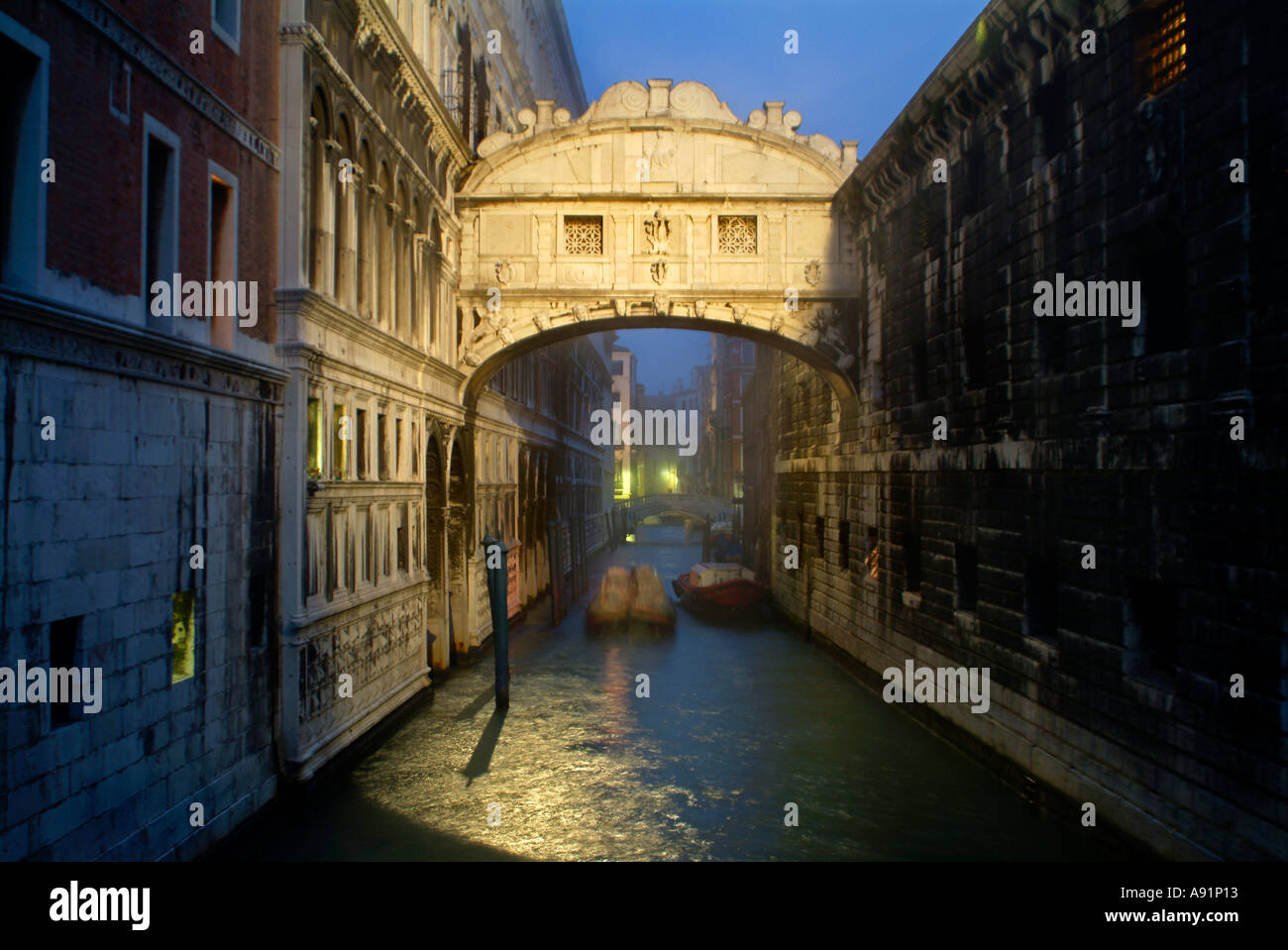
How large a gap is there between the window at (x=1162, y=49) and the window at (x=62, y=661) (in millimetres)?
9388

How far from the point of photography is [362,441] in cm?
1150

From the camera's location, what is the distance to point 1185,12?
7.35 metres

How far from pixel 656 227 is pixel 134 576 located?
11619 mm

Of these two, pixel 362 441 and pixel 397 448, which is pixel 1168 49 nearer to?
pixel 362 441

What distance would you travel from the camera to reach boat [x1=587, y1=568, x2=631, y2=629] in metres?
21.5

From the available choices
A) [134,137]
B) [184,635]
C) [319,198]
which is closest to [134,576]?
[184,635]

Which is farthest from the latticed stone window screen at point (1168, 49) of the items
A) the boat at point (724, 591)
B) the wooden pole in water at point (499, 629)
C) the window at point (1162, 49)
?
the boat at point (724, 591)

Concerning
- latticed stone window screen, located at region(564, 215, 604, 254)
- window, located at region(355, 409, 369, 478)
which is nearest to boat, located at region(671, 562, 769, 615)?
latticed stone window screen, located at region(564, 215, 604, 254)

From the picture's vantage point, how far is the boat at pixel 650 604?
21.6 metres

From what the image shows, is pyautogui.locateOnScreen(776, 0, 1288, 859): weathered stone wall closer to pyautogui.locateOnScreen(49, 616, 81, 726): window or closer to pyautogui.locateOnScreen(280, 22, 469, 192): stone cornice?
pyautogui.locateOnScreen(280, 22, 469, 192): stone cornice

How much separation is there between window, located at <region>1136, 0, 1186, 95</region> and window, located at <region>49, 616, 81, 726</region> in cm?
939

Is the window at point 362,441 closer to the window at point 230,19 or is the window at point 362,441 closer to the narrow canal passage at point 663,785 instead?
the narrow canal passage at point 663,785

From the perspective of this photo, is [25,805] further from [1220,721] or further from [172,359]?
[1220,721]
